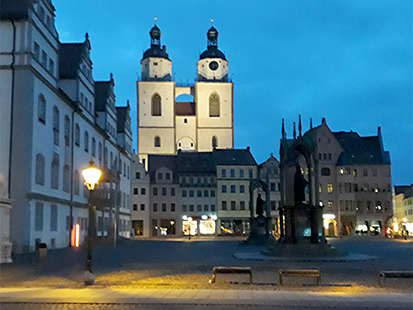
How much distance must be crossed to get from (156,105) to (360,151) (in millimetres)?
41822

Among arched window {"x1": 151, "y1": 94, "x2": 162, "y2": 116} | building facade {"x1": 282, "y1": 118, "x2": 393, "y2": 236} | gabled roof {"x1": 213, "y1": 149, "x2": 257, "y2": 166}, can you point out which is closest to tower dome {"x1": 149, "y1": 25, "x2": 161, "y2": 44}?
arched window {"x1": 151, "y1": 94, "x2": 162, "y2": 116}

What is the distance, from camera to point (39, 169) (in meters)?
36.3

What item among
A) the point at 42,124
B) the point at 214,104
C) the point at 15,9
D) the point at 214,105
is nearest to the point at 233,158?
the point at 214,105

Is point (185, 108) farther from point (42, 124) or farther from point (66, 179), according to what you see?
point (42, 124)

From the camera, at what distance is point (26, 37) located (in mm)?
34594

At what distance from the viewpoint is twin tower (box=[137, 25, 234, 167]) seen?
10812cm

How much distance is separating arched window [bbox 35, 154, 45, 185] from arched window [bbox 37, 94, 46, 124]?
229 centimetres

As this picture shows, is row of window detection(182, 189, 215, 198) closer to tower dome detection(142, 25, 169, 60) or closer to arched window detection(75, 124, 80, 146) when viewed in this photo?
tower dome detection(142, 25, 169, 60)

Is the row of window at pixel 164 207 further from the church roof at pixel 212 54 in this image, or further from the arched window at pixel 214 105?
the church roof at pixel 212 54

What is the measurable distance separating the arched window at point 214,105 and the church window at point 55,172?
231 ft

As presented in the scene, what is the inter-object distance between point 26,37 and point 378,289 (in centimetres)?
2662

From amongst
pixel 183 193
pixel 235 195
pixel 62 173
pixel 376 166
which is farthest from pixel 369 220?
pixel 62 173

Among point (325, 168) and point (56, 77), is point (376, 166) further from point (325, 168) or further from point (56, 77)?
point (56, 77)

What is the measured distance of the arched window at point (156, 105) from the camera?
362 ft
